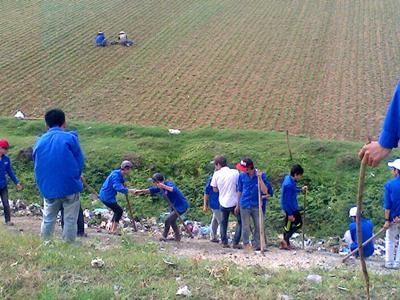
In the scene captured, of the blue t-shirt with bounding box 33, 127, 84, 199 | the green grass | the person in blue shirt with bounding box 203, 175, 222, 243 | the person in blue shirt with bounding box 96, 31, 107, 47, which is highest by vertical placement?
the person in blue shirt with bounding box 96, 31, 107, 47

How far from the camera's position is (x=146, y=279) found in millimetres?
6258

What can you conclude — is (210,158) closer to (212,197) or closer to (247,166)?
(212,197)

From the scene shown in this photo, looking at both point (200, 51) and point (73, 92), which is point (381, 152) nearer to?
point (73, 92)

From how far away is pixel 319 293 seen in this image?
6.11 metres

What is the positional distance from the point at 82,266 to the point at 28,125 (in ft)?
46.6

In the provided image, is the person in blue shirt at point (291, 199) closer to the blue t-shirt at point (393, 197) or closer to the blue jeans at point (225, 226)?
the blue jeans at point (225, 226)

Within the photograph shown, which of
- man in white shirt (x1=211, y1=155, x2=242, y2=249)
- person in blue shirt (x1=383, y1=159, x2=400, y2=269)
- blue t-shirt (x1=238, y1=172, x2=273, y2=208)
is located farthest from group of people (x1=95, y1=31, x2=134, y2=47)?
person in blue shirt (x1=383, y1=159, x2=400, y2=269)

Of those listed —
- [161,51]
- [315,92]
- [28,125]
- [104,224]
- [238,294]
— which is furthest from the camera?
[161,51]

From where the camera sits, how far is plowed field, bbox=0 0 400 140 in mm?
23797

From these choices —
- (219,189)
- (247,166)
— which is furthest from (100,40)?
(247,166)

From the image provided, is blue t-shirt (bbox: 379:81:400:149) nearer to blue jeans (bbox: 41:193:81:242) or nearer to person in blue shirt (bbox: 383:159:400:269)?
blue jeans (bbox: 41:193:81:242)

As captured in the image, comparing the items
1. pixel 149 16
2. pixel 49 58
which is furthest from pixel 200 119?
pixel 149 16

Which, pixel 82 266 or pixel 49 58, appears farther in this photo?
pixel 49 58

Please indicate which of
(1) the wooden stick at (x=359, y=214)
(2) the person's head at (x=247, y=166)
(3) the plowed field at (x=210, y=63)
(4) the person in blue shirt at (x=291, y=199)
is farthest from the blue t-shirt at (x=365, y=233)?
(3) the plowed field at (x=210, y=63)
